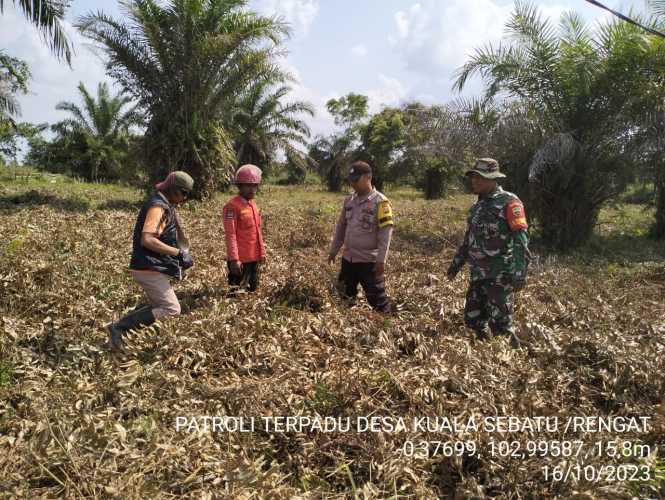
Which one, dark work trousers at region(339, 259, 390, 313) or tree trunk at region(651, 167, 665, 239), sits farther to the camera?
tree trunk at region(651, 167, 665, 239)

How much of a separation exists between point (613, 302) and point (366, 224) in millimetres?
3424

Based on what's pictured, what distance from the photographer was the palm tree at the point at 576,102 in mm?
9336

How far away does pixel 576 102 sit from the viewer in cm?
994

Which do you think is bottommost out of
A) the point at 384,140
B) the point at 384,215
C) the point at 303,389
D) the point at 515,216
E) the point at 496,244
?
the point at 303,389

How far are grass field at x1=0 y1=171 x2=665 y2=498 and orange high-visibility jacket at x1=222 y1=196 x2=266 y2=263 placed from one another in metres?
0.48

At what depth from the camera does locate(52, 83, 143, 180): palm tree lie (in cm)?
2584

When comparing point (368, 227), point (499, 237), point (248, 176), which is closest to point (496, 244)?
point (499, 237)

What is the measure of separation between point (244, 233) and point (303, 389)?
2106 mm

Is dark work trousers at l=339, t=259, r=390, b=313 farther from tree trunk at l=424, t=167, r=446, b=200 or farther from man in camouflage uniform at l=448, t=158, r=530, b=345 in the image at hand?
tree trunk at l=424, t=167, r=446, b=200

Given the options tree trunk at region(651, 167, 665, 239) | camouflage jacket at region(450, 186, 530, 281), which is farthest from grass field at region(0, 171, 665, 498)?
tree trunk at region(651, 167, 665, 239)

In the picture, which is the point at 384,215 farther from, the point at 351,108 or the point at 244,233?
the point at 351,108

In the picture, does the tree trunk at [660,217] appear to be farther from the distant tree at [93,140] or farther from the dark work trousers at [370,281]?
the distant tree at [93,140]

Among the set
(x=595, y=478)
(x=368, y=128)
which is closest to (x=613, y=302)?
(x=595, y=478)

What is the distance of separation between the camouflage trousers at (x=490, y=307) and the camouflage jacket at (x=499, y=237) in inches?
3.3
